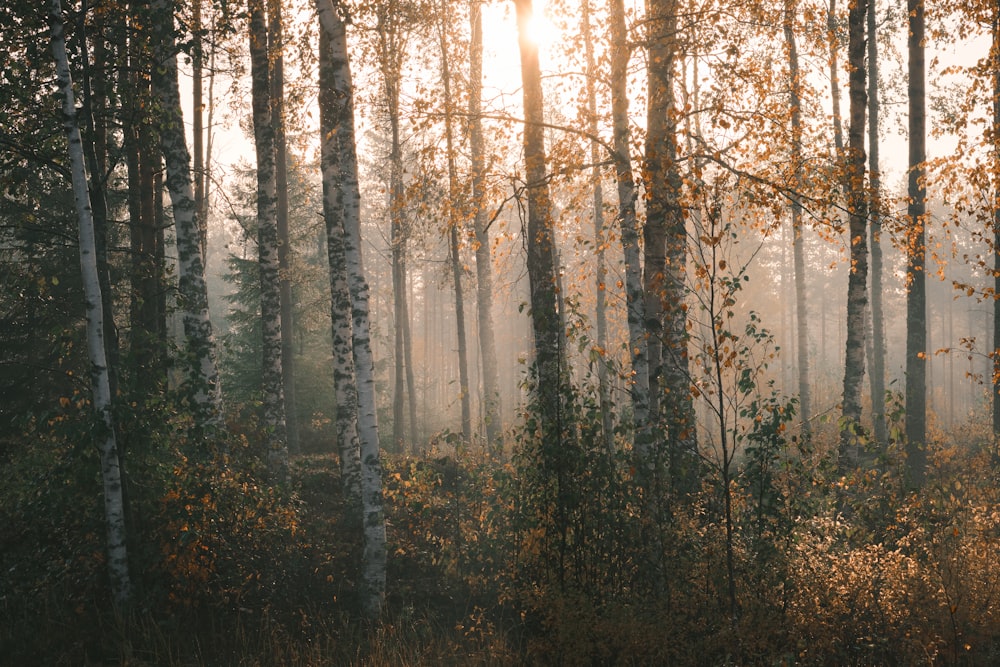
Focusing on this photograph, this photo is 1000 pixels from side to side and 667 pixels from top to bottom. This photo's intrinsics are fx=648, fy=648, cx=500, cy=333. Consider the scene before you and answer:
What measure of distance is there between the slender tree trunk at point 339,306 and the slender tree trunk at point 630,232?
176 inches

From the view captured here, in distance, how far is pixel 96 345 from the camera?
6.91 metres

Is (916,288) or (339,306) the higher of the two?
(339,306)

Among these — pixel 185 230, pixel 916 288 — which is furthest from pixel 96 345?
pixel 916 288

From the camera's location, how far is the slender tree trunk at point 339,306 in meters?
10.4

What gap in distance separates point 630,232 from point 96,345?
7.19 metres

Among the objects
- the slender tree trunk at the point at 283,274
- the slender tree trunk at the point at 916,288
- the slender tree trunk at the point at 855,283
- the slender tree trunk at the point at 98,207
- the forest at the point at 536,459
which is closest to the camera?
the forest at the point at 536,459

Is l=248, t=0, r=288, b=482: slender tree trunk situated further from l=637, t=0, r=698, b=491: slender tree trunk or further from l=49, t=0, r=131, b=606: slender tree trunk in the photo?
l=637, t=0, r=698, b=491: slender tree trunk

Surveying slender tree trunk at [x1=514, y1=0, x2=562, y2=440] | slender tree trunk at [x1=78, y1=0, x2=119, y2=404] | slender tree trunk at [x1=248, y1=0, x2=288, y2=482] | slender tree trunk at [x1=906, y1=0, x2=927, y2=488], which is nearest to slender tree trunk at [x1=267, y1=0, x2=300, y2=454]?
slender tree trunk at [x1=248, y1=0, x2=288, y2=482]

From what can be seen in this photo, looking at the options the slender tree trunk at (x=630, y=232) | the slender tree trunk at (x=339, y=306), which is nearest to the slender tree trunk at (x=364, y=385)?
the slender tree trunk at (x=339, y=306)

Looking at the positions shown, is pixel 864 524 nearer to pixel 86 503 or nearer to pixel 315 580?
pixel 315 580

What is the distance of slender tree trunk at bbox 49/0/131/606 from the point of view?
6.76m

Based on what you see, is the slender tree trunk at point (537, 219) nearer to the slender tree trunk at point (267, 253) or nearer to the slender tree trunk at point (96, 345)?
the slender tree trunk at point (96, 345)

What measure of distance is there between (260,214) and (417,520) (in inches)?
243

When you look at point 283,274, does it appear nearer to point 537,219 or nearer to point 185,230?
point 185,230
